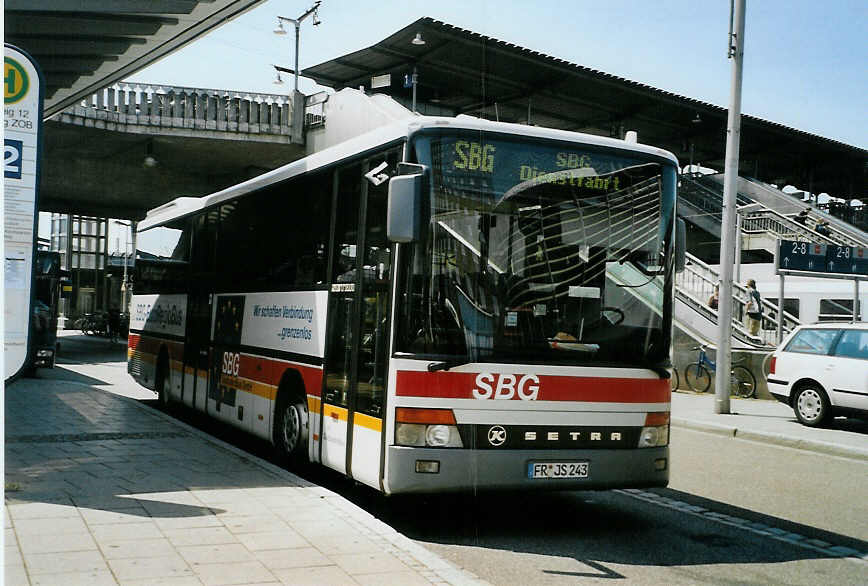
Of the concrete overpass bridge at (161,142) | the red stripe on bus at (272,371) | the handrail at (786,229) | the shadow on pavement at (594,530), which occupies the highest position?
the concrete overpass bridge at (161,142)

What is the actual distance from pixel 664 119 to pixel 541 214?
3776 cm

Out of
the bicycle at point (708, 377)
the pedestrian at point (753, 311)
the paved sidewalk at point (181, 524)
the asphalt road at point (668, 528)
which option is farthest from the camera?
the pedestrian at point (753, 311)

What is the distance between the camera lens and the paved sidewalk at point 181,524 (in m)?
5.28

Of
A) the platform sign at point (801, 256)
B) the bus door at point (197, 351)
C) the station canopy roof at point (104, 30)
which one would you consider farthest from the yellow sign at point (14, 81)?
the platform sign at point (801, 256)

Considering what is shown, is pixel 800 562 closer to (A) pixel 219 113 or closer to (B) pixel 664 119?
(A) pixel 219 113

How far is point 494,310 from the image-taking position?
695cm

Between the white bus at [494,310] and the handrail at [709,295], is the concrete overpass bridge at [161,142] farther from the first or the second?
the white bus at [494,310]

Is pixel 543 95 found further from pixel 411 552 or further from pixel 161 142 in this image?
pixel 411 552

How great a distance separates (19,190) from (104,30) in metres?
8.18

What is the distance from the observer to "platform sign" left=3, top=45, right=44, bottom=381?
14.3 ft

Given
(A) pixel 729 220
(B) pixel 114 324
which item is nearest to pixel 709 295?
(A) pixel 729 220

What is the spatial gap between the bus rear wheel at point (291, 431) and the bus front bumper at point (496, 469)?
7.32 feet

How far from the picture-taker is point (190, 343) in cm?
1306

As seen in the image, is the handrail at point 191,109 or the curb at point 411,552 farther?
the handrail at point 191,109
